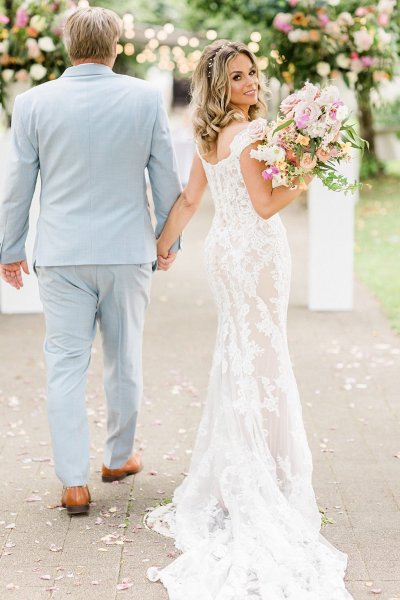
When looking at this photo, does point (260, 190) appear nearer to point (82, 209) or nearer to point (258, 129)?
point (258, 129)

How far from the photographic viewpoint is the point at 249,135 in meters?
3.79

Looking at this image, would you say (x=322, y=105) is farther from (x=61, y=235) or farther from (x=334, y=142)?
(x=61, y=235)

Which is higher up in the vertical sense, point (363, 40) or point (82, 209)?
point (363, 40)

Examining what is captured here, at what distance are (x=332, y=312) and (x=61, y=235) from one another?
183 inches

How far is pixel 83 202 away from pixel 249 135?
2.52 ft

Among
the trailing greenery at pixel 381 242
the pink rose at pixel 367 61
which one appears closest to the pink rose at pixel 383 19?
the pink rose at pixel 367 61

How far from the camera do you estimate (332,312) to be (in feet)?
27.7

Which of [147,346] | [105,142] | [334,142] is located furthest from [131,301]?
[147,346]

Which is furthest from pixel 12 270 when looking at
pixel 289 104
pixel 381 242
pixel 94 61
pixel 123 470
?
pixel 381 242

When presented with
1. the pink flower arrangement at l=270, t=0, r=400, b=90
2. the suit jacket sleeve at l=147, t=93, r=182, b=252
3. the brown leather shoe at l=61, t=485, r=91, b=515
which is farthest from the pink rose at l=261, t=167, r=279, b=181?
the pink flower arrangement at l=270, t=0, r=400, b=90

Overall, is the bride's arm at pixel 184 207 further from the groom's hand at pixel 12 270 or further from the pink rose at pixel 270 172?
the groom's hand at pixel 12 270

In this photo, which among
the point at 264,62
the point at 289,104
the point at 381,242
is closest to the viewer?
the point at 289,104

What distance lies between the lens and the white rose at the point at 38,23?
7.81m

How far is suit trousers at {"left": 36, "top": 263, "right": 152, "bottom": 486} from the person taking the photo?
4.19 m
